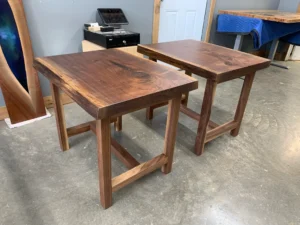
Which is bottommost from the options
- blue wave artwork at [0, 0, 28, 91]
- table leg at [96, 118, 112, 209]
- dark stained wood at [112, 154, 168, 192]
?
dark stained wood at [112, 154, 168, 192]

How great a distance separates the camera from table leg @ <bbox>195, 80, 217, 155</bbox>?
4.84 feet

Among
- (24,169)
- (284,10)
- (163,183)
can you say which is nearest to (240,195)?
(163,183)

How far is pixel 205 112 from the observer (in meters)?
1.60

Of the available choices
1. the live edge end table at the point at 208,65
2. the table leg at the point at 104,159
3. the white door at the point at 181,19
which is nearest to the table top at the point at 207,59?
the live edge end table at the point at 208,65

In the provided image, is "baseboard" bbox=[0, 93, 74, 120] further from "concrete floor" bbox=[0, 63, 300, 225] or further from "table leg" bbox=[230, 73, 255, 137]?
"table leg" bbox=[230, 73, 255, 137]

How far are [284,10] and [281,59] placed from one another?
3.26 ft

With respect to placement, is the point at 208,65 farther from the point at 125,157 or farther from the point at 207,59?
the point at 125,157

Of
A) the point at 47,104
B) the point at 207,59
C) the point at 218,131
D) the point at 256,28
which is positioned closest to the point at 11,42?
the point at 47,104

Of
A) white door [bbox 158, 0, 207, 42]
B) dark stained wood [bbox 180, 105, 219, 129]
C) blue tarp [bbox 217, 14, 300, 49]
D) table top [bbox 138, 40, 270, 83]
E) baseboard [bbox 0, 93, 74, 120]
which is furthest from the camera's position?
blue tarp [bbox 217, 14, 300, 49]

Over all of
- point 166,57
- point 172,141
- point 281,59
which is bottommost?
point 281,59

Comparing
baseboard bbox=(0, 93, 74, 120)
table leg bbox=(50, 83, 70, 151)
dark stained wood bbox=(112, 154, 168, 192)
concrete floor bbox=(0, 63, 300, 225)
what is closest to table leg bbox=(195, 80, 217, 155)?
concrete floor bbox=(0, 63, 300, 225)

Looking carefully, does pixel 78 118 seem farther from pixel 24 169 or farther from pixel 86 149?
pixel 24 169

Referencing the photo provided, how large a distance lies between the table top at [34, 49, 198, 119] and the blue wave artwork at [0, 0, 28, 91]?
2.38 feet

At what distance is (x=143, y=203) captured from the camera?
1353 millimetres
